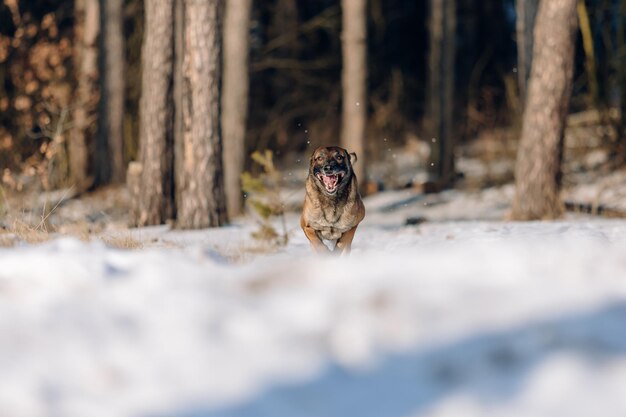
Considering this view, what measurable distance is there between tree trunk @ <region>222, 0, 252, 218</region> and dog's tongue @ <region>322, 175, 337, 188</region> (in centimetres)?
682

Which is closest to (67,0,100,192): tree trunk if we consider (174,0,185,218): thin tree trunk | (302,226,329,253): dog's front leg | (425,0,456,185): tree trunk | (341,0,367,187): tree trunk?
(341,0,367,187): tree trunk

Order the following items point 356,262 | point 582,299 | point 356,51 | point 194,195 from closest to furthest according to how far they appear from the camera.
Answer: point 582,299 < point 356,262 < point 194,195 < point 356,51

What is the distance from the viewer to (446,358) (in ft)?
13.3

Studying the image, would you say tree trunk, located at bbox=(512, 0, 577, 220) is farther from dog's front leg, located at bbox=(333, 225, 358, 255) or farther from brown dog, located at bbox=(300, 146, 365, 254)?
brown dog, located at bbox=(300, 146, 365, 254)

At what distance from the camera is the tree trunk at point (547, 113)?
36.7ft

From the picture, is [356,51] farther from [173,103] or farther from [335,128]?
[335,128]

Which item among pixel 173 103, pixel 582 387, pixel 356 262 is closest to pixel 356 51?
pixel 173 103

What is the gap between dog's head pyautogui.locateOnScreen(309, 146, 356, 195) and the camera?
7637 mm

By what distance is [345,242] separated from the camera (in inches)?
314

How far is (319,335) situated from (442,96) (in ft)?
46.0

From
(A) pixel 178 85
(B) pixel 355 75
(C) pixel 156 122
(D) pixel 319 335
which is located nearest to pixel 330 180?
(D) pixel 319 335

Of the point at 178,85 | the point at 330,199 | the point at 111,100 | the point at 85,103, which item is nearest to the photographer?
the point at 330,199

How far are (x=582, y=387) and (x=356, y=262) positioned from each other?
1.52 metres

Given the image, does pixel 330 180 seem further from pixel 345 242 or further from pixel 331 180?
pixel 345 242
